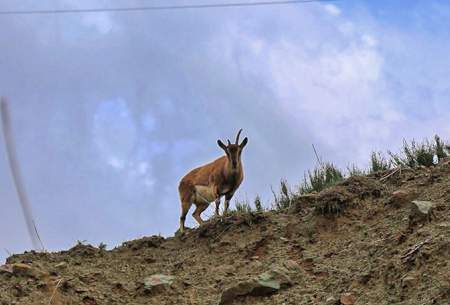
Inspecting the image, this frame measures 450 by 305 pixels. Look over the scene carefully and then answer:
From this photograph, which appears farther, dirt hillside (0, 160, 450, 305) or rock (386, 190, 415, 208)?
rock (386, 190, 415, 208)

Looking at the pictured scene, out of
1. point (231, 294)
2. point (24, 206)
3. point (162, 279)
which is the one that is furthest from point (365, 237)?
point (24, 206)

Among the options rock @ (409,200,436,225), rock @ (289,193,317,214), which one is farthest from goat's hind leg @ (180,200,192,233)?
rock @ (409,200,436,225)

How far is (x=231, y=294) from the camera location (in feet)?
27.8

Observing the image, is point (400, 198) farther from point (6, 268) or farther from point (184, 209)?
point (184, 209)

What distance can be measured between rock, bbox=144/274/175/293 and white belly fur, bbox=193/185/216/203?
6.68 metres

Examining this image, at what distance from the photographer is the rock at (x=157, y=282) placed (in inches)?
363

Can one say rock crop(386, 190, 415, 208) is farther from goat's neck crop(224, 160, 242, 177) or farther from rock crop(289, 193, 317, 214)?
goat's neck crop(224, 160, 242, 177)

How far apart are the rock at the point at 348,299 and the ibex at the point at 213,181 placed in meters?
7.27

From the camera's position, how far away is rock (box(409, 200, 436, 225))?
8812mm

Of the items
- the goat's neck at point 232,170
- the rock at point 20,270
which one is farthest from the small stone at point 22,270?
the goat's neck at point 232,170

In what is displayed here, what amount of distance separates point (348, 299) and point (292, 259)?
1.98m

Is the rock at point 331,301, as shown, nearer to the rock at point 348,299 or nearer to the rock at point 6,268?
the rock at point 348,299

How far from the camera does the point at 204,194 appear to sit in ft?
54.4

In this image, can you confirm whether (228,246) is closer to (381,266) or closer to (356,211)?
(356,211)
